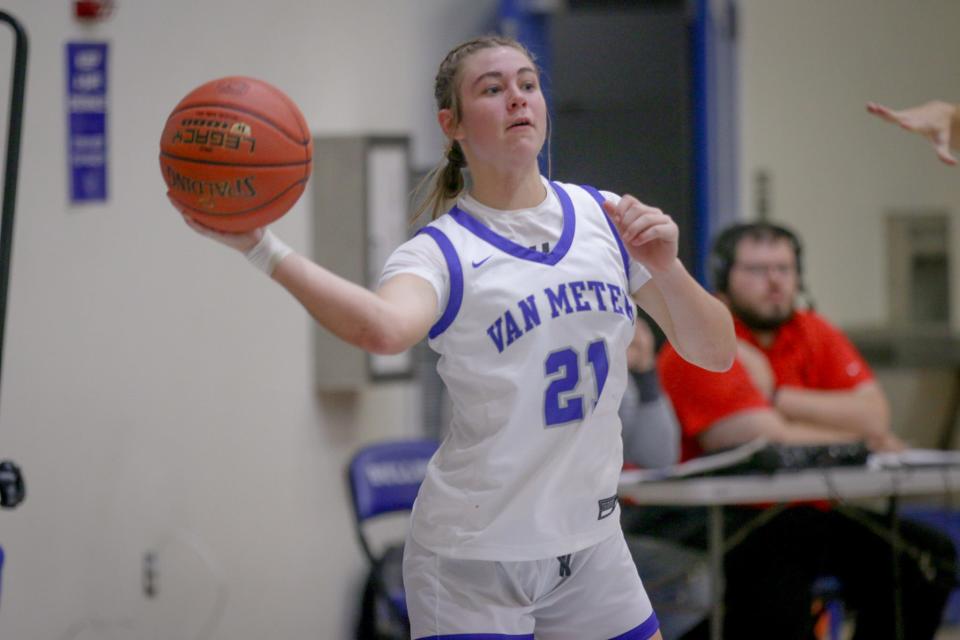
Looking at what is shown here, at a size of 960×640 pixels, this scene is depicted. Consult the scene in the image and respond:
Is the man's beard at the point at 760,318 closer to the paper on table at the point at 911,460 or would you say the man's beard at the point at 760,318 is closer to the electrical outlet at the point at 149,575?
the paper on table at the point at 911,460

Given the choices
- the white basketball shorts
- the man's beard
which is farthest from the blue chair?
the white basketball shorts

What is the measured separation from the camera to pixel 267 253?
1679mm

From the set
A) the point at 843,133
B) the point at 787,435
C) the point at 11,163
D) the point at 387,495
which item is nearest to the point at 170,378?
the point at 387,495

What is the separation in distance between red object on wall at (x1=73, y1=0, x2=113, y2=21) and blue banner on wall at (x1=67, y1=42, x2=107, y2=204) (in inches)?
3.2

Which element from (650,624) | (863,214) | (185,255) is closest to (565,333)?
(650,624)

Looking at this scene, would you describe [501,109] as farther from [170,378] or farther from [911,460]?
[170,378]

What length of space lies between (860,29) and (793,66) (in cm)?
45

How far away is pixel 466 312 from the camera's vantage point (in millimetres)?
1946

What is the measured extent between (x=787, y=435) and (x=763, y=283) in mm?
502

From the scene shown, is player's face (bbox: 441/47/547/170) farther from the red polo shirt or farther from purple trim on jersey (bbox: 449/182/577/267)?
the red polo shirt

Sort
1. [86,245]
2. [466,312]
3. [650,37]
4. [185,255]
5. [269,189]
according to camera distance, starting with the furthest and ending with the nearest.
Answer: [650,37]
[185,255]
[86,245]
[466,312]
[269,189]

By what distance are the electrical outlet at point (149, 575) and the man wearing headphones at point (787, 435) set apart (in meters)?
1.77

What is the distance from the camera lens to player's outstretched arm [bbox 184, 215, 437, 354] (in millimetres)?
1652

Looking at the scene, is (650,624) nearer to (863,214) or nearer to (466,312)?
(466,312)
